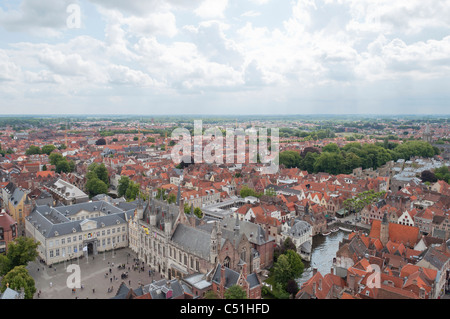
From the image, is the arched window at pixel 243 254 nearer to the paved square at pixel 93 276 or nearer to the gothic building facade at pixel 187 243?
the gothic building facade at pixel 187 243

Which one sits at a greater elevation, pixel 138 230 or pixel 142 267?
pixel 138 230

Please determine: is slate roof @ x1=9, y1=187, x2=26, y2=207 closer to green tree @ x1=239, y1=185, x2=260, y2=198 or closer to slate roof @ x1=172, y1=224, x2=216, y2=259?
slate roof @ x1=172, y1=224, x2=216, y2=259

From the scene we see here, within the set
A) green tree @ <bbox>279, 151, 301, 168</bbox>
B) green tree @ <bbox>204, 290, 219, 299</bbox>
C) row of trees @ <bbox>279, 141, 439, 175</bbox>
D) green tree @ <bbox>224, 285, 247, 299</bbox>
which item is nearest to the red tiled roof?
green tree @ <bbox>224, 285, 247, 299</bbox>

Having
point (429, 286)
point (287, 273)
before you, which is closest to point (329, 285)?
point (287, 273)

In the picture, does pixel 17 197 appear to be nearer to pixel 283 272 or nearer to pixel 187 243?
pixel 187 243

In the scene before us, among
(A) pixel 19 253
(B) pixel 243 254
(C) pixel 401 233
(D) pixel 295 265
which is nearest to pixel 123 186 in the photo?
(A) pixel 19 253

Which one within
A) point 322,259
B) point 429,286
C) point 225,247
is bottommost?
point 322,259

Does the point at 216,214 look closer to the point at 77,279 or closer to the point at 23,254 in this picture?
the point at 77,279

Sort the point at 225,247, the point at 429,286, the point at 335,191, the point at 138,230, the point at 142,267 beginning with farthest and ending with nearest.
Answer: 1. the point at 335,191
2. the point at 138,230
3. the point at 142,267
4. the point at 225,247
5. the point at 429,286

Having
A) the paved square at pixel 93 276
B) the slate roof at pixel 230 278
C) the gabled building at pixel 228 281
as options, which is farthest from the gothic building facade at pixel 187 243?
the paved square at pixel 93 276
